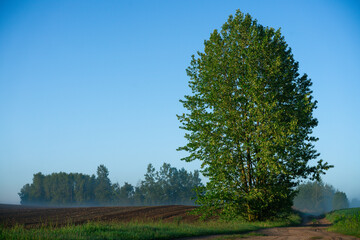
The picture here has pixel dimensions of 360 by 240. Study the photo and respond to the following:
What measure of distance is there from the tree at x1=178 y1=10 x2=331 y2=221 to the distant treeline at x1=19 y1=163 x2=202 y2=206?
325 ft

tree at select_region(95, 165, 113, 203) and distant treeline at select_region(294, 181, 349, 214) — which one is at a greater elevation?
tree at select_region(95, 165, 113, 203)

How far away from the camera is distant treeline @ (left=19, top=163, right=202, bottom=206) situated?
117750 mm

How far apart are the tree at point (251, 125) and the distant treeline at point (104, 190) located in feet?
325

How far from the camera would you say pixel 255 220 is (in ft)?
65.2

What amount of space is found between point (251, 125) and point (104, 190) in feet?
370

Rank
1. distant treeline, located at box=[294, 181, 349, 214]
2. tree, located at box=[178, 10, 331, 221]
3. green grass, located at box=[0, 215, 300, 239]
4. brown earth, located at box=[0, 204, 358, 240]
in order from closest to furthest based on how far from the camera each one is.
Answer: green grass, located at box=[0, 215, 300, 239], brown earth, located at box=[0, 204, 358, 240], tree, located at box=[178, 10, 331, 221], distant treeline, located at box=[294, 181, 349, 214]

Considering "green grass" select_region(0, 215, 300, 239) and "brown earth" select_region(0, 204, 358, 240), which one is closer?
"green grass" select_region(0, 215, 300, 239)

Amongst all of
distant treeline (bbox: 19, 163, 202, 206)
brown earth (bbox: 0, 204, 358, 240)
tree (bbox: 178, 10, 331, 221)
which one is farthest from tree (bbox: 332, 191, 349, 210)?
tree (bbox: 178, 10, 331, 221)

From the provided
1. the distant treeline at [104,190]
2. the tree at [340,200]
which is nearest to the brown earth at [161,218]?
the distant treeline at [104,190]

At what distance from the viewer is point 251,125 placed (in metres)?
18.4

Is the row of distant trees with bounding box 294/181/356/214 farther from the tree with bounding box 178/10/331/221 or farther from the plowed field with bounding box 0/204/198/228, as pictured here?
the tree with bounding box 178/10/331/221

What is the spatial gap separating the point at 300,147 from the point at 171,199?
105m

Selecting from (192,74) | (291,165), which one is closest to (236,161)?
(291,165)

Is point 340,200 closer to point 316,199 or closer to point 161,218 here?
point 316,199
